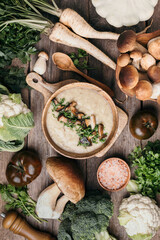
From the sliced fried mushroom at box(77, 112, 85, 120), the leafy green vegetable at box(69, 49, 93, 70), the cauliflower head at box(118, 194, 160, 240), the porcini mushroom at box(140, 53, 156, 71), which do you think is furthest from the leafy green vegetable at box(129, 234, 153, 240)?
the leafy green vegetable at box(69, 49, 93, 70)

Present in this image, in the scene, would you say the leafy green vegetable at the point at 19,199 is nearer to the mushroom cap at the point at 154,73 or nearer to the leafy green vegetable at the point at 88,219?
the leafy green vegetable at the point at 88,219

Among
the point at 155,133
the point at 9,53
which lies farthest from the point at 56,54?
the point at 155,133

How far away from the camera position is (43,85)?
5.73ft

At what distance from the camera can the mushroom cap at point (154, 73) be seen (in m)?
1.43

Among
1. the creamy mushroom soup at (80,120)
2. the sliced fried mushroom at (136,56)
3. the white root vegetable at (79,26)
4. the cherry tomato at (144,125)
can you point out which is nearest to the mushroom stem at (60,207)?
the creamy mushroom soup at (80,120)

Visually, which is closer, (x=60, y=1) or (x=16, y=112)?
(x=16, y=112)

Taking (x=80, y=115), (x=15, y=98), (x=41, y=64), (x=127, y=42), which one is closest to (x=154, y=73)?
(x=127, y=42)

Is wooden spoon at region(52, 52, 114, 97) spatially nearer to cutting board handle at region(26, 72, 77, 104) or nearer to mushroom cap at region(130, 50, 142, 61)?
cutting board handle at region(26, 72, 77, 104)

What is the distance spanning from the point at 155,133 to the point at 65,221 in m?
0.89

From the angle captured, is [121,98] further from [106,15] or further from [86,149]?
[106,15]

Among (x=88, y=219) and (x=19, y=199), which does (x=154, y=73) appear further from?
(x=19, y=199)

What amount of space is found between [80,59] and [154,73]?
1.91 feet

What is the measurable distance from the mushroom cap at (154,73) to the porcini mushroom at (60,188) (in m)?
0.78

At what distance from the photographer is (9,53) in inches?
66.6
